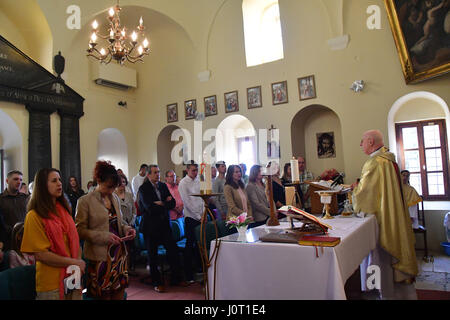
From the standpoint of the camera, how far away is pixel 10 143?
26.5 feet

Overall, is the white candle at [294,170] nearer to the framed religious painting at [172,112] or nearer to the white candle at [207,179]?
the white candle at [207,179]

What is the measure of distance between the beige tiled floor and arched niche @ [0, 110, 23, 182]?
8.12m

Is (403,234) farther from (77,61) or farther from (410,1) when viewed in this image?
(77,61)

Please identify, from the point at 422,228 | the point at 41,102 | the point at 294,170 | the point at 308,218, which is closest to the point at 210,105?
the point at 41,102

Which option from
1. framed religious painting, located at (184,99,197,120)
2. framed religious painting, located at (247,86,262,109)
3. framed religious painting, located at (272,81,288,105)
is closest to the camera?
framed religious painting, located at (272,81,288,105)

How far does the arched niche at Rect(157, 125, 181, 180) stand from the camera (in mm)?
10727

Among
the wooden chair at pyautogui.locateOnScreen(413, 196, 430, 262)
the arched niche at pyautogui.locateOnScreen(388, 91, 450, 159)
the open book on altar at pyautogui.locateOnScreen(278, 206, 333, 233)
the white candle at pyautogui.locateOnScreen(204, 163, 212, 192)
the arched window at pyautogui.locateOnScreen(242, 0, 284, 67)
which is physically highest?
the arched window at pyautogui.locateOnScreen(242, 0, 284, 67)

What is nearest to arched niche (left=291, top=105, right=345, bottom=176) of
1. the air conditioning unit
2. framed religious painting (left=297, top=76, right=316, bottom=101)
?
framed religious painting (left=297, top=76, right=316, bottom=101)

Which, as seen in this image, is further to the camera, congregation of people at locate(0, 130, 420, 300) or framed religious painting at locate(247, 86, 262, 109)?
framed religious painting at locate(247, 86, 262, 109)

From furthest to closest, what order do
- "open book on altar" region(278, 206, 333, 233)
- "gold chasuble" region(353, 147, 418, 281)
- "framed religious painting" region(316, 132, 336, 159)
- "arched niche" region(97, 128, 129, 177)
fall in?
1. "arched niche" region(97, 128, 129, 177)
2. "framed religious painting" region(316, 132, 336, 159)
3. "gold chasuble" region(353, 147, 418, 281)
4. "open book on altar" region(278, 206, 333, 233)

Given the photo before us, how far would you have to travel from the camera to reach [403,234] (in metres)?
3.88

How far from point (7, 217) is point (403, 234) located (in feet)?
15.4

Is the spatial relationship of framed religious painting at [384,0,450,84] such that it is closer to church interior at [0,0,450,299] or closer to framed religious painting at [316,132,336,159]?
church interior at [0,0,450,299]
